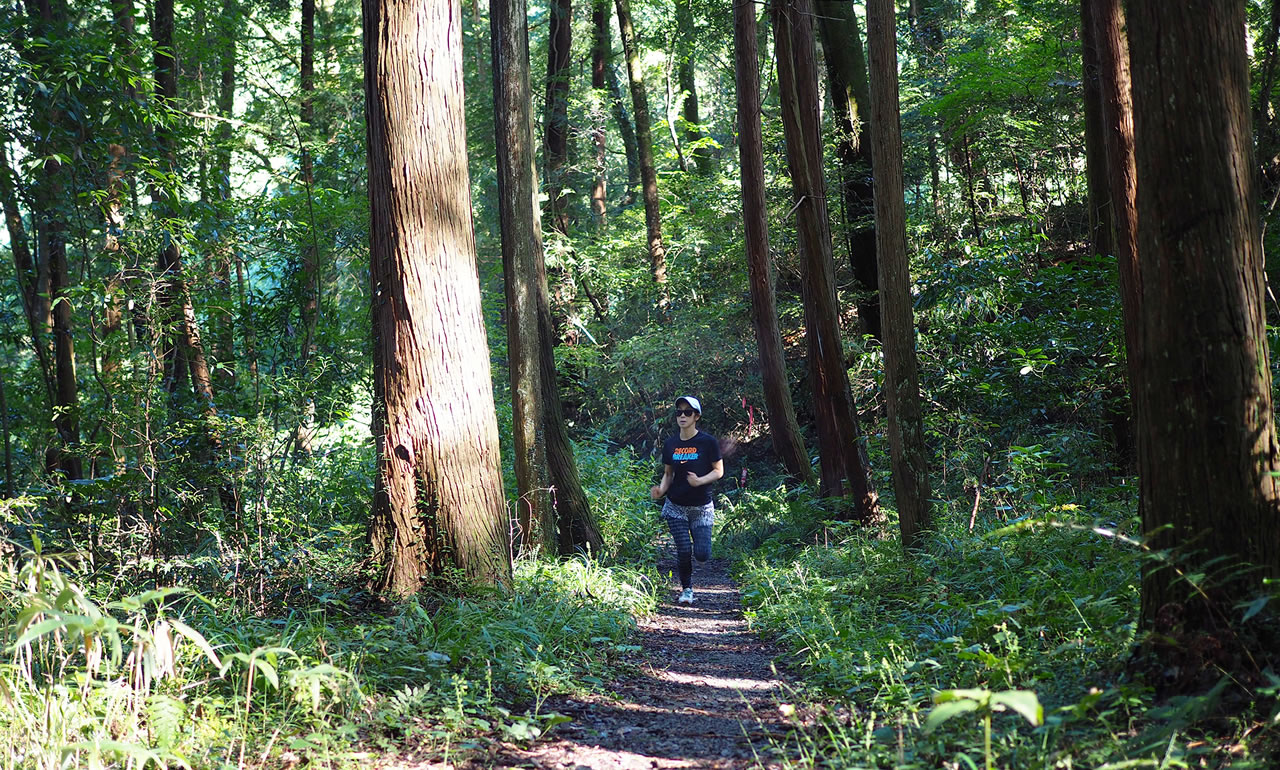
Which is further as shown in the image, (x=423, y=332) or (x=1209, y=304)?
(x=423, y=332)

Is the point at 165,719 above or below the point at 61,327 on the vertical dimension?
below

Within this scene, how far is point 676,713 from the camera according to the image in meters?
4.61

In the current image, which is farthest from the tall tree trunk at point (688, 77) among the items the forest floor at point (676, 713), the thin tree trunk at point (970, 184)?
the forest floor at point (676, 713)

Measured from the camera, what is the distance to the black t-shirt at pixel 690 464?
837 centimetres

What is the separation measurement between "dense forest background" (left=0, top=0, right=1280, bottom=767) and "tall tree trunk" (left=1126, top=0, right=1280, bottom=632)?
22 mm

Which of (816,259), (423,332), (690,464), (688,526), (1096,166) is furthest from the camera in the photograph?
(816,259)

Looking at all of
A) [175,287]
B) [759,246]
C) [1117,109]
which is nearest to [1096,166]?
[1117,109]

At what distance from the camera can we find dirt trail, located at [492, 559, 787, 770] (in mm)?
3754

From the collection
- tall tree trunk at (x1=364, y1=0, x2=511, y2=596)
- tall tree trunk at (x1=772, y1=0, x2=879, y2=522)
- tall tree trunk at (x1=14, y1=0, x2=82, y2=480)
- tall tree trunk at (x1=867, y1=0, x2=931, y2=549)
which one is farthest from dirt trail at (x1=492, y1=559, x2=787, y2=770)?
tall tree trunk at (x1=14, y1=0, x2=82, y2=480)

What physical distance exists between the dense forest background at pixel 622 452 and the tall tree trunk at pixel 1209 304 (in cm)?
2

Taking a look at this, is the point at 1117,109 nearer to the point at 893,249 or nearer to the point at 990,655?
the point at 893,249

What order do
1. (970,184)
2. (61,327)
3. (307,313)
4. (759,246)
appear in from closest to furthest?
(307,313), (61,327), (759,246), (970,184)

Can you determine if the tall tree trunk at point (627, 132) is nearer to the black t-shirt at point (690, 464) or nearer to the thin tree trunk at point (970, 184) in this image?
the thin tree trunk at point (970, 184)

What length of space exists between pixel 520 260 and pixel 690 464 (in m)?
2.74
